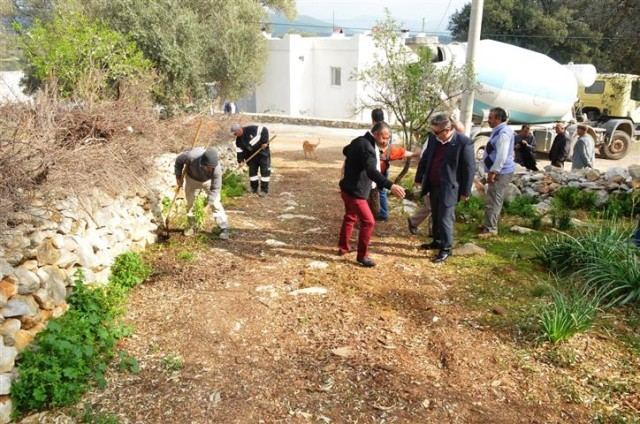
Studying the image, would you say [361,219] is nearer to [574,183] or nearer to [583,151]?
[574,183]

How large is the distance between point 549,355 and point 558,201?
5.09m

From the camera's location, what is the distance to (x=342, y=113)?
954 inches

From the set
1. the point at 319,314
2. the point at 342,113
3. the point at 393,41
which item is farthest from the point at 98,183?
the point at 342,113

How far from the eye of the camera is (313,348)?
3.90 meters

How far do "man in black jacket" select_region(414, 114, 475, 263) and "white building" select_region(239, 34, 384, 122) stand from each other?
17.9 metres

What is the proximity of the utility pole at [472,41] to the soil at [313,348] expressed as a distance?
13.3ft

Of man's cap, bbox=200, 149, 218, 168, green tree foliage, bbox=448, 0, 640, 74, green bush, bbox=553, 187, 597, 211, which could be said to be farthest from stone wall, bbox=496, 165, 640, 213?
green tree foliage, bbox=448, 0, 640, 74

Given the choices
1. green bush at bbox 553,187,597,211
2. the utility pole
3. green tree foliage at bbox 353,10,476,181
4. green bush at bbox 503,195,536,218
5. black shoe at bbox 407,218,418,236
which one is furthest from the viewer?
green tree foliage at bbox 353,10,476,181

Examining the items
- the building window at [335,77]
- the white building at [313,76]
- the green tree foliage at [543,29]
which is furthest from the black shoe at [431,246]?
the green tree foliage at [543,29]

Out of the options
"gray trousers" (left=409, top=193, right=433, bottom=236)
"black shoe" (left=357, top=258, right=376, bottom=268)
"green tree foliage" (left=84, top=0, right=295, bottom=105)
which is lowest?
"black shoe" (left=357, top=258, right=376, bottom=268)

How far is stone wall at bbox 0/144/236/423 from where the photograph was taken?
11.0ft

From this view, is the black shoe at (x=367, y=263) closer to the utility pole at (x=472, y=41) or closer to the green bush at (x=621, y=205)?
the utility pole at (x=472, y=41)

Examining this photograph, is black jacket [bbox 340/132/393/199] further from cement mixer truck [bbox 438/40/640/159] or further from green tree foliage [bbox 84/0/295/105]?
cement mixer truck [bbox 438/40/640/159]

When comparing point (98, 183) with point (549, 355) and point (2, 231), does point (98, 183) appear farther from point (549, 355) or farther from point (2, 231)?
point (549, 355)
